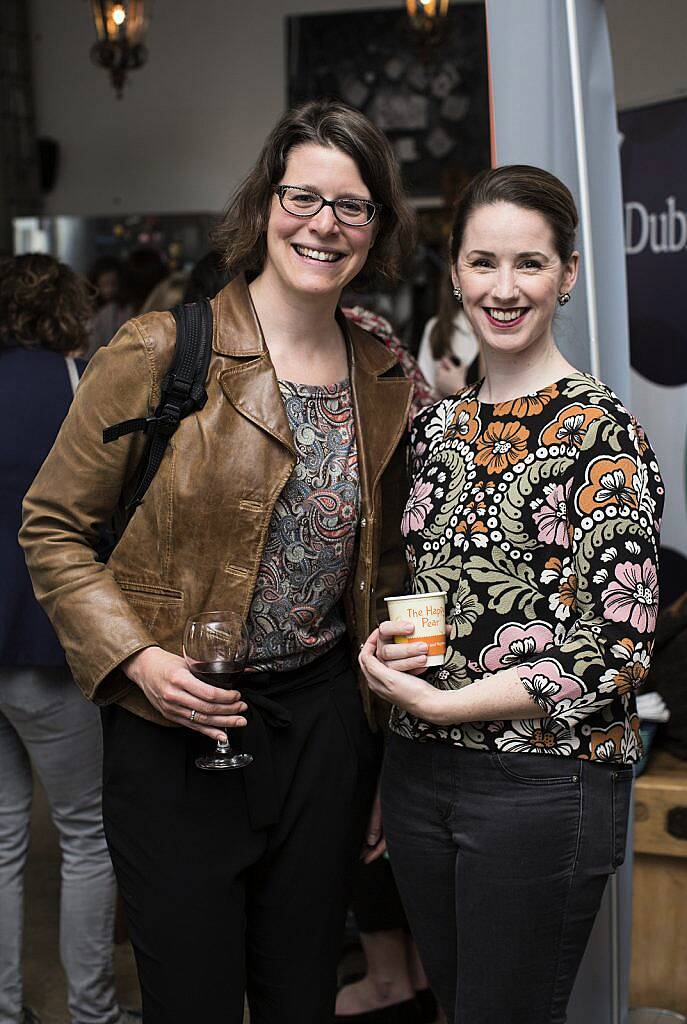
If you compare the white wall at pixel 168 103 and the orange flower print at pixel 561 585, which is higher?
the white wall at pixel 168 103

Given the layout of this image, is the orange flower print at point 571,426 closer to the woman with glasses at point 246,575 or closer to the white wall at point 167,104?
the woman with glasses at point 246,575

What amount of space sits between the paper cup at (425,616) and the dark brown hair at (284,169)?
0.69m

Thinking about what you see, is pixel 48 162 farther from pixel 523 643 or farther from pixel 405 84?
pixel 523 643

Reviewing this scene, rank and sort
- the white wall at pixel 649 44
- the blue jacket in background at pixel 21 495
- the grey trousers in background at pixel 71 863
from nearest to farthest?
1. the blue jacket in background at pixel 21 495
2. the grey trousers in background at pixel 71 863
3. the white wall at pixel 649 44

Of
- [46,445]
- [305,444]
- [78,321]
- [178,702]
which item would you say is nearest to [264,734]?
Result: [178,702]

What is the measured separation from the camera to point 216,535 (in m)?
1.90

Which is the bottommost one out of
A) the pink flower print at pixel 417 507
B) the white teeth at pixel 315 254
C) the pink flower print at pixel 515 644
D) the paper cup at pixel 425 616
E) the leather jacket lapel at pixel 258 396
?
the pink flower print at pixel 515 644

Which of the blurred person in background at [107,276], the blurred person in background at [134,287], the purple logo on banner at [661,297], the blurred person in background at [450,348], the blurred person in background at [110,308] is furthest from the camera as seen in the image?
the blurred person in background at [107,276]

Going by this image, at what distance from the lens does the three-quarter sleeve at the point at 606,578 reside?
5.48 ft

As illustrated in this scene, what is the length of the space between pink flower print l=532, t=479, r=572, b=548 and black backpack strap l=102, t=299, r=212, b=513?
1.88 feet

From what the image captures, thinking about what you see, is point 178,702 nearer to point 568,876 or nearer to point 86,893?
point 568,876

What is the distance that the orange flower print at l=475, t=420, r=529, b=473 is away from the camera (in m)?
1.79

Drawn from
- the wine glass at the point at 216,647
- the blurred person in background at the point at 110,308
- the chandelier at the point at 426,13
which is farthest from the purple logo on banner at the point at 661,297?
the chandelier at the point at 426,13

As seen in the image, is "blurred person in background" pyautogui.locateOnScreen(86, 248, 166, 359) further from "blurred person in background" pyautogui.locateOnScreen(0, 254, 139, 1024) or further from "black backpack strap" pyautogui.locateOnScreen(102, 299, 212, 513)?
"black backpack strap" pyautogui.locateOnScreen(102, 299, 212, 513)
